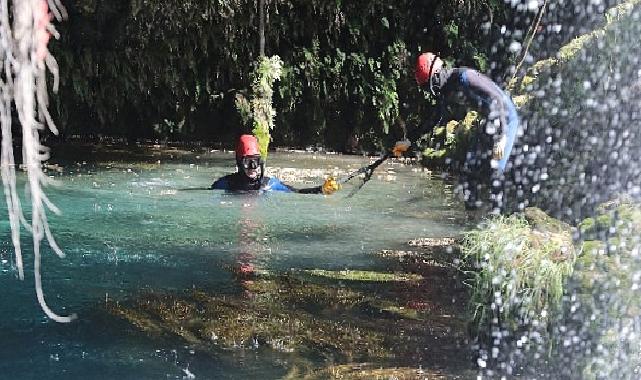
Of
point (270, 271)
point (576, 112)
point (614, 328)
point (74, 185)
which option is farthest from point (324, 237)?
point (74, 185)

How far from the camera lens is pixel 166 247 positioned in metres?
6.26

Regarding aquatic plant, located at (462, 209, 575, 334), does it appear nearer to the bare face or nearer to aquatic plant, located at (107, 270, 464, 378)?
aquatic plant, located at (107, 270, 464, 378)

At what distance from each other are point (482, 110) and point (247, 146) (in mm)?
3483

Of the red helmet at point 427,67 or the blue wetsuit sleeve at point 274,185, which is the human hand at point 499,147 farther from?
the blue wetsuit sleeve at point 274,185

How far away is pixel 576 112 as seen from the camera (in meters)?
4.78

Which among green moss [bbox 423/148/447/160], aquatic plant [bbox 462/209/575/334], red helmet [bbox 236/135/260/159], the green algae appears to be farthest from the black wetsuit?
aquatic plant [bbox 462/209/575/334]

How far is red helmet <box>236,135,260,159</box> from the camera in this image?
790 centimetres

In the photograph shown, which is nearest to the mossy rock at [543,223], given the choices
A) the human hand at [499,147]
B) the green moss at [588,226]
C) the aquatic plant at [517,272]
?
the aquatic plant at [517,272]

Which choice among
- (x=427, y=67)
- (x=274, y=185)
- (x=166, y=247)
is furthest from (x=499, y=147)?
(x=274, y=185)

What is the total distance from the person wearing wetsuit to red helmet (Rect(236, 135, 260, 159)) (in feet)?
9.54

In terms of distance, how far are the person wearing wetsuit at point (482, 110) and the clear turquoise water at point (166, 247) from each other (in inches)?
43.1

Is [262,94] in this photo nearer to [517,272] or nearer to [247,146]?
[247,146]

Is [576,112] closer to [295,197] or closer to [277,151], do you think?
[295,197]

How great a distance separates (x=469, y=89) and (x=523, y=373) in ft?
7.60
